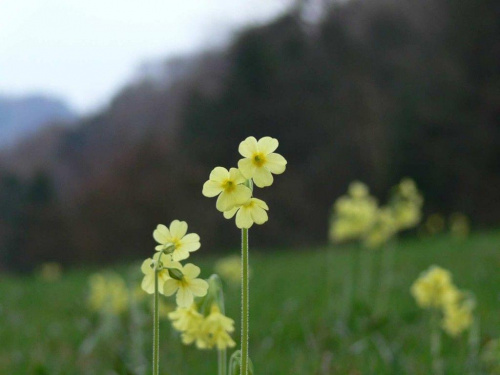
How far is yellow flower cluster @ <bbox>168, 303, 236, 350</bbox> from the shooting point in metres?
1.04

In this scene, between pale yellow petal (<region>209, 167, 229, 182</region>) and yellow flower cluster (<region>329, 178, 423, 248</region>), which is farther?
yellow flower cluster (<region>329, 178, 423, 248</region>)

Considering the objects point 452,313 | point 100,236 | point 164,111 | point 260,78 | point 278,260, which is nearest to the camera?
point 452,313

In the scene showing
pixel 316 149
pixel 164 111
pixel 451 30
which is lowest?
pixel 316 149

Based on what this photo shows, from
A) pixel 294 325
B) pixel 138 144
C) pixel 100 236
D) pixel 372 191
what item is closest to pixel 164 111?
pixel 138 144

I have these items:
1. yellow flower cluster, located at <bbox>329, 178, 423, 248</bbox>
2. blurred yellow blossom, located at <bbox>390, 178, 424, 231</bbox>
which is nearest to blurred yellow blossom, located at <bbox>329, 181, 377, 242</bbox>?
yellow flower cluster, located at <bbox>329, 178, 423, 248</bbox>

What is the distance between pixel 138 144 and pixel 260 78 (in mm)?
2755

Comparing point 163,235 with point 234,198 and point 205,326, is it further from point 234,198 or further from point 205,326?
point 205,326

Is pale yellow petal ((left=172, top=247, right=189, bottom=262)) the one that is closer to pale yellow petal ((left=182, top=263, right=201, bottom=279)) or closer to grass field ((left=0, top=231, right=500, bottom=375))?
pale yellow petal ((left=182, top=263, right=201, bottom=279))

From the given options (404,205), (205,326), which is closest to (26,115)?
(404,205)

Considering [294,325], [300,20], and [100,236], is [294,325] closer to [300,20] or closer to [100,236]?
[100,236]

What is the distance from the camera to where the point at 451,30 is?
14250 mm

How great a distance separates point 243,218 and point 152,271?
0.15 meters

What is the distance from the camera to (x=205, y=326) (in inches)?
41.4

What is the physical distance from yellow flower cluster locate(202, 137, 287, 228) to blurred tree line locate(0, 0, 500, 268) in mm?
11702
